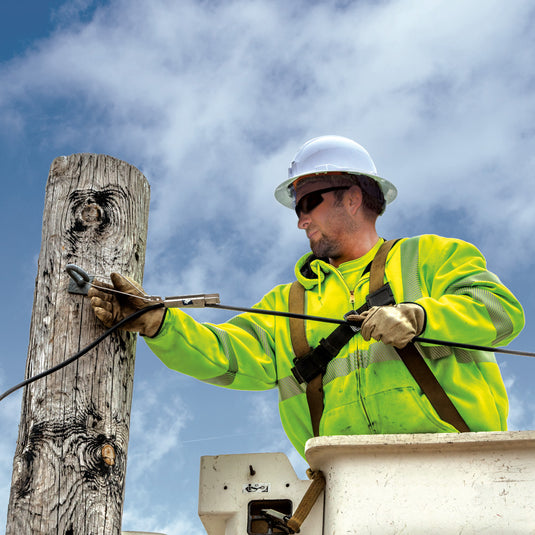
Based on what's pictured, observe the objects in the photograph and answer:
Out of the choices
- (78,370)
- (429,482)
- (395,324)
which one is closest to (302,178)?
(395,324)

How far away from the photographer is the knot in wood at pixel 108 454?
11.3 ft

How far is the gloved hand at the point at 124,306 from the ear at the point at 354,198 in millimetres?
1514

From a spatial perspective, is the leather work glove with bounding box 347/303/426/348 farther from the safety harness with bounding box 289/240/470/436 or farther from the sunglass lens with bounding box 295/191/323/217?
the sunglass lens with bounding box 295/191/323/217

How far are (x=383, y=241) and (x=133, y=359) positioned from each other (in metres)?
1.79

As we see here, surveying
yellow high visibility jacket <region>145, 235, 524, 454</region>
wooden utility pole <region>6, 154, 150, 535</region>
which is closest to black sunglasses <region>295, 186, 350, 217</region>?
yellow high visibility jacket <region>145, 235, 524, 454</region>

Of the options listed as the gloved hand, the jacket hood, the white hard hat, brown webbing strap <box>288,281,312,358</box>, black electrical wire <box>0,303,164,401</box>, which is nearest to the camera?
black electrical wire <box>0,303,164,401</box>

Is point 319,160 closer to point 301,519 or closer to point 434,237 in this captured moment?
point 434,237

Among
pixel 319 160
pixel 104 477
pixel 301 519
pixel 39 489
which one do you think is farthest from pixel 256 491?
pixel 319 160

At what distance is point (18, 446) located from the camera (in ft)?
11.5

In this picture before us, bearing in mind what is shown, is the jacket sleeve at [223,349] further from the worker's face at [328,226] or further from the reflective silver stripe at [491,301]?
the reflective silver stripe at [491,301]

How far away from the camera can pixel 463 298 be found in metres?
3.98

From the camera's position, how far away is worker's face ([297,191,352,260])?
185 inches

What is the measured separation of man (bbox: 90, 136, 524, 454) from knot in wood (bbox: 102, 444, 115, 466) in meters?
0.59

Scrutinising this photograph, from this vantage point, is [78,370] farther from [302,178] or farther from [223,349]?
[302,178]
